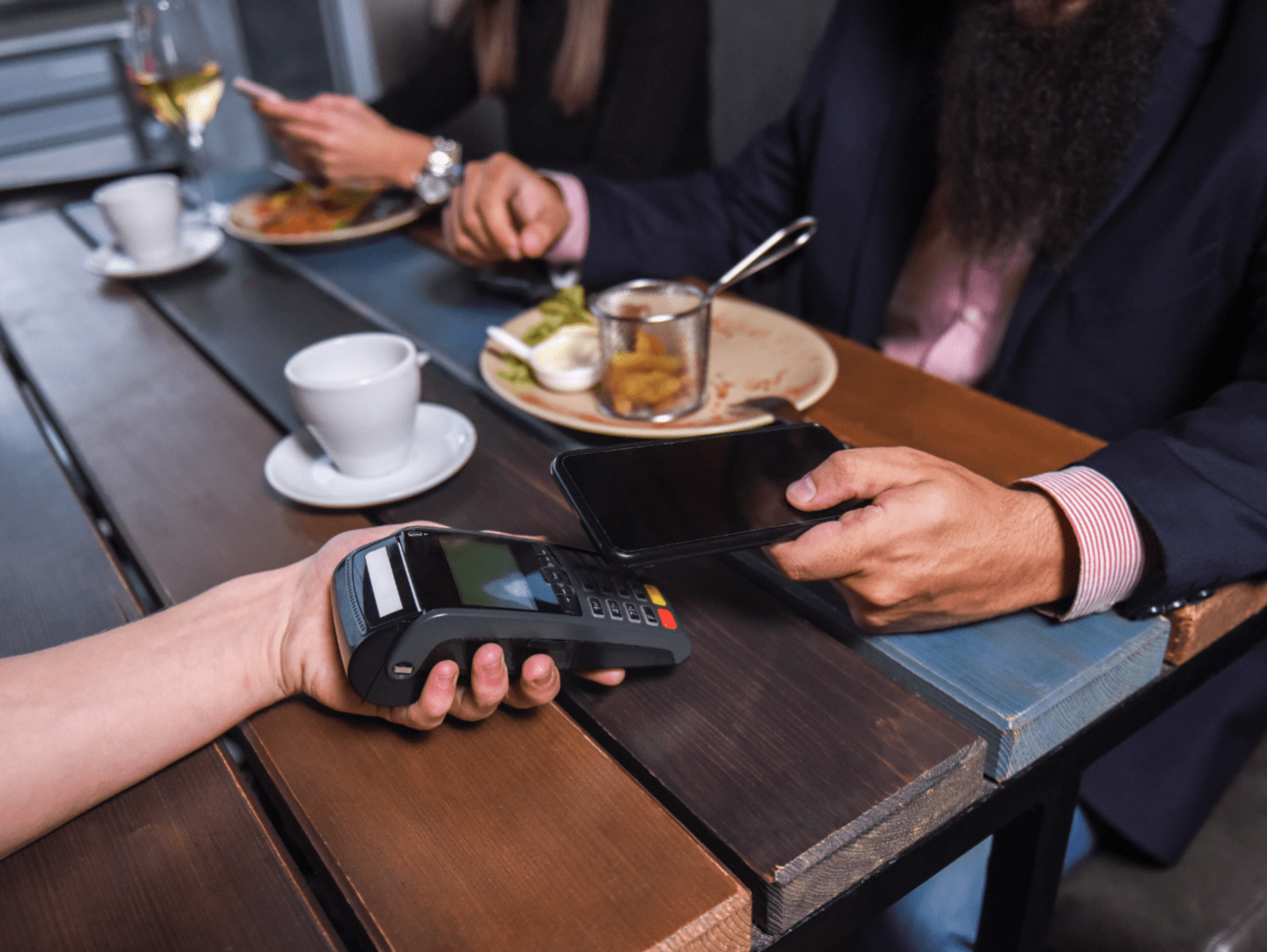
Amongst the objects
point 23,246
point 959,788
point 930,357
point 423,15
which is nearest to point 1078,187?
point 930,357

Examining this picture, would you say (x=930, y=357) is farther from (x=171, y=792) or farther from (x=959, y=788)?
(x=171, y=792)

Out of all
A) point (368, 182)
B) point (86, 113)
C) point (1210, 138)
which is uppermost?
point (1210, 138)

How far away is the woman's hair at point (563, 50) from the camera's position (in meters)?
2.09

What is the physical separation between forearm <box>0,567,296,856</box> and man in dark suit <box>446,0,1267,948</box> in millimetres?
360

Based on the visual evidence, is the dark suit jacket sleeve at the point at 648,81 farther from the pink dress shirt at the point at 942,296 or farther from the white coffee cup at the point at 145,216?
the white coffee cup at the point at 145,216

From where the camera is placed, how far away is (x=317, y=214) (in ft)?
5.11

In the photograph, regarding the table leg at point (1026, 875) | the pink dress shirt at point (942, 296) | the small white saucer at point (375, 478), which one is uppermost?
the small white saucer at point (375, 478)

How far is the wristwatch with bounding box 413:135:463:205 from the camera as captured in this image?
4.89ft

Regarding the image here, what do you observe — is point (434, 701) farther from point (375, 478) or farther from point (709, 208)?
point (709, 208)

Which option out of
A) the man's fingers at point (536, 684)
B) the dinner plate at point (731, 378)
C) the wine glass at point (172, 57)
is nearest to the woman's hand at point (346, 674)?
the man's fingers at point (536, 684)

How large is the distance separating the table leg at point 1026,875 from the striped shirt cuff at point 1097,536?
0.14 meters

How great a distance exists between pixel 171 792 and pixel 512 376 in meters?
0.56

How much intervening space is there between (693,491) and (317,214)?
1.20 meters

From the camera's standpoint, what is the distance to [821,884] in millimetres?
507
